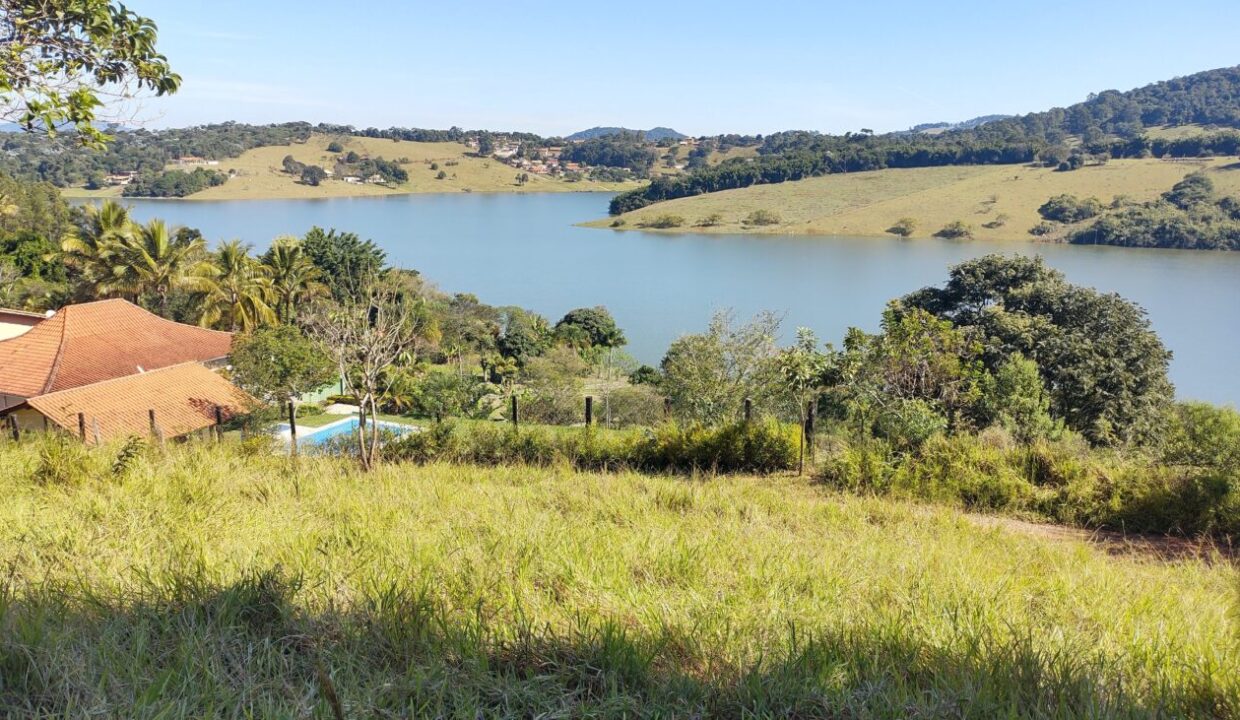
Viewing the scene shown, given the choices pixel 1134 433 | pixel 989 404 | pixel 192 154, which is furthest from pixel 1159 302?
pixel 192 154

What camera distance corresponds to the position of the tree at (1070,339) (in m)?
15.8

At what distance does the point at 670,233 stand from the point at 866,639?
78570 millimetres

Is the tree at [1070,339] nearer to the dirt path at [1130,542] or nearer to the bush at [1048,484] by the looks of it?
the bush at [1048,484]

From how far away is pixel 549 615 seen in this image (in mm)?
2367

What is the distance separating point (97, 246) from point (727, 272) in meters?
40.1

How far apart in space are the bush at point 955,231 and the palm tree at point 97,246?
61.2 meters

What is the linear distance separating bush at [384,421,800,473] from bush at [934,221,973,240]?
213 feet

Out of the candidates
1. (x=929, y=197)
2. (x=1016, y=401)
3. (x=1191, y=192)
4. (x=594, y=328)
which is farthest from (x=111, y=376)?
(x=929, y=197)

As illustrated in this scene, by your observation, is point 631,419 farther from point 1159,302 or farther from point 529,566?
point 1159,302

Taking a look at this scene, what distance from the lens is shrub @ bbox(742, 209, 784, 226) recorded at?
7706cm

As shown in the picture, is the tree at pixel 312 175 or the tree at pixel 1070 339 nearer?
the tree at pixel 1070 339

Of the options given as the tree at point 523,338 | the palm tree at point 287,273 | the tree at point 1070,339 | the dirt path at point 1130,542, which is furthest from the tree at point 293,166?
the dirt path at point 1130,542

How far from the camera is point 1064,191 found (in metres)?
69.8

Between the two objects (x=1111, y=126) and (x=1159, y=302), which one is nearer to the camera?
(x=1159, y=302)
